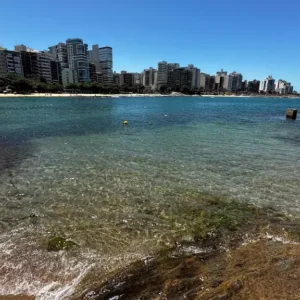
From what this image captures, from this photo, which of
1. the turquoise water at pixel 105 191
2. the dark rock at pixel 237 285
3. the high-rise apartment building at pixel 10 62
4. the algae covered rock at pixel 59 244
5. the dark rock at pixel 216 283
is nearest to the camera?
the dark rock at pixel 237 285

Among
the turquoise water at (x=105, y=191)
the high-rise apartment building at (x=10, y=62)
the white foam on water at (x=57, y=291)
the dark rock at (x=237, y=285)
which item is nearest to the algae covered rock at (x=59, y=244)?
the turquoise water at (x=105, y=191)

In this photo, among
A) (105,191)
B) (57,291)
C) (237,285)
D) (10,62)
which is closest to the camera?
(237,285)

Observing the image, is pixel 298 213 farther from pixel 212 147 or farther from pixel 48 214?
pixel 212 147

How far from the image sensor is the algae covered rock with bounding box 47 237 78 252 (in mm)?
6492

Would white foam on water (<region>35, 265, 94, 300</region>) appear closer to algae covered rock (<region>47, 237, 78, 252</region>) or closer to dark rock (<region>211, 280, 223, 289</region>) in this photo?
algae covered rock (<region>47, 237, 78, 252</region>)

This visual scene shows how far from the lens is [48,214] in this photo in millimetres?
8281

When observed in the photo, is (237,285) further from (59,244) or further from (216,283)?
(59,244)

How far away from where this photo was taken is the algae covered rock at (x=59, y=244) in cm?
649

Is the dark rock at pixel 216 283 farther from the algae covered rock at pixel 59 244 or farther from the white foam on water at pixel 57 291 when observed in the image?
the algae covered rock at pixel 59 244

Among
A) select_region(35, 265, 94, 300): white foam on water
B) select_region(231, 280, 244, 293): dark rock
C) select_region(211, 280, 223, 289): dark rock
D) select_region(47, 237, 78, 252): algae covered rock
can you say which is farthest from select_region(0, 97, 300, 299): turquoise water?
select_region(231, 280, 244, 293): dark rock

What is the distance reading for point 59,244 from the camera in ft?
21.9

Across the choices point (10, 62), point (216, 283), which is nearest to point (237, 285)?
point (216, 283)

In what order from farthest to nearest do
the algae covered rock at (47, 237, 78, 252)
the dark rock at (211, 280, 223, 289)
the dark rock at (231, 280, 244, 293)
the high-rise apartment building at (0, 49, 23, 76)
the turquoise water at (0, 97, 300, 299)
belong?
the high-rise apartment building at (0, 49, 23, 76) < the algae covered rock at (47, 237, 78, 252) < the turquoise water at (0, 97, 300, 299) < the dark rock at (211, 280, 223, 289) < the dark rock at (231, 280, 244, 293)

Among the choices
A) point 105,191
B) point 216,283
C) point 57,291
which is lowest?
point 105,191
